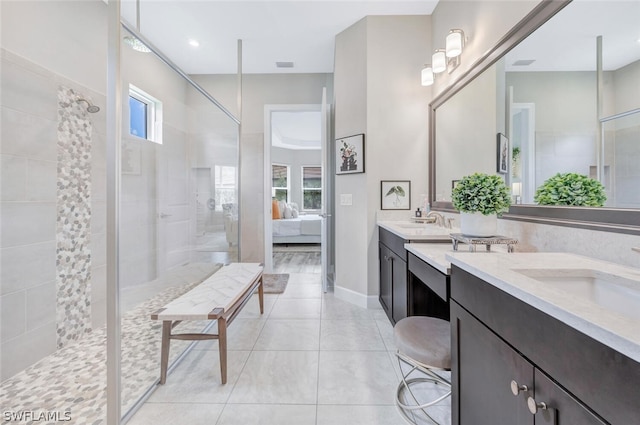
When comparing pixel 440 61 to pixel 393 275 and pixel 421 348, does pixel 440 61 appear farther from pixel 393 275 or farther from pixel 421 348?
pixel 421 348

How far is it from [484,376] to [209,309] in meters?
1.43

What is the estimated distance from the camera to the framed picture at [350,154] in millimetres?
2775

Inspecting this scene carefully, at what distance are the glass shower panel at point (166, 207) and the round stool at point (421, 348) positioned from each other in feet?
4.56

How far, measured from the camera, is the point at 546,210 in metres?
1.35

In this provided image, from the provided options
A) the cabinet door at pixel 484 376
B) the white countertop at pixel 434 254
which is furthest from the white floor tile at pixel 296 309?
the cabinet door at pixel 484 376

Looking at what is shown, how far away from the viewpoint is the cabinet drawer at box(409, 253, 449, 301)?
1.22 m

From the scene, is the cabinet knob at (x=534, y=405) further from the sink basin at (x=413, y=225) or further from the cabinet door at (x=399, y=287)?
the sink basin at (x=413, y=225)

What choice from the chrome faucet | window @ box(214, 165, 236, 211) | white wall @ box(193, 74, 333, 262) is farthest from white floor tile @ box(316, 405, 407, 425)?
white wall @ box(193, 74, 333, 262)

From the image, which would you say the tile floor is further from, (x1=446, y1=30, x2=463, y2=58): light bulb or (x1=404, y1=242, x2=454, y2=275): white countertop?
(x1=446, y1=30, x2=463, y2=58): light bulb

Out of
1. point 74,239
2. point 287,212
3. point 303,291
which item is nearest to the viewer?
point 74,239

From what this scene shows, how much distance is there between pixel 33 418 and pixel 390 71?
142 inches

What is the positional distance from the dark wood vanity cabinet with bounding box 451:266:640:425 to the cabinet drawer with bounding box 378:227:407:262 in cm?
87

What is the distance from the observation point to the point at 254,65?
3645 mm

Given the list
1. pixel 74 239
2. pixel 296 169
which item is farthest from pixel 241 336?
pixel 296 169
